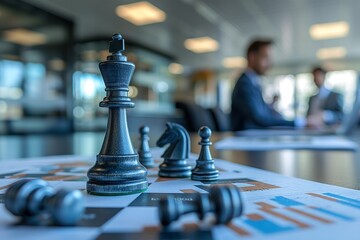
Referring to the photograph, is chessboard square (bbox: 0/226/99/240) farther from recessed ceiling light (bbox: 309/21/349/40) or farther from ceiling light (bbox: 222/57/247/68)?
ceiling light (bbox: 222/57/247/68)

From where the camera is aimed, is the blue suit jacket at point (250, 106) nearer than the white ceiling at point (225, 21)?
Yes

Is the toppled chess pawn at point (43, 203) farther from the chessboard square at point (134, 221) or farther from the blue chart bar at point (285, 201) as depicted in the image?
the blue chart bar at point (285, 201)

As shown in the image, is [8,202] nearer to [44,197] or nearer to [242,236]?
[44,197]

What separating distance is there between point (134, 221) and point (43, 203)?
7 centimetres

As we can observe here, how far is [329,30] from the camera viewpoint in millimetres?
6594

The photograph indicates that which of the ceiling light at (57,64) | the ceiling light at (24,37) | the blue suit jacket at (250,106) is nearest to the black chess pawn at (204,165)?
the blue suit jacket at (250,106)

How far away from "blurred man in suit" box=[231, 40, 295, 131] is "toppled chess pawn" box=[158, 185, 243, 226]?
2.28 m

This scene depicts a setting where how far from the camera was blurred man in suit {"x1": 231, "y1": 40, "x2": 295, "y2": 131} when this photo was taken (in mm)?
2477

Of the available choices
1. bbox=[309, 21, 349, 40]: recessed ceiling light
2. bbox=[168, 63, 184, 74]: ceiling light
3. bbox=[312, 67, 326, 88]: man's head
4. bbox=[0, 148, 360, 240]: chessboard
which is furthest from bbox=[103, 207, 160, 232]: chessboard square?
bbox=[168, 63, 184, 74]: ceiling light

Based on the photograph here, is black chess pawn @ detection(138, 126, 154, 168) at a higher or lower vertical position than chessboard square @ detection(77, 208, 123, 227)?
higher

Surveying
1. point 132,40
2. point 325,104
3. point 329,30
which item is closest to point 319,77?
point 325,104

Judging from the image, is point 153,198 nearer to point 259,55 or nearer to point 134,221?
point 134,221

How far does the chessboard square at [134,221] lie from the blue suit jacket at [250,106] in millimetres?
2251

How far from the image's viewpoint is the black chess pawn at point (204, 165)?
1.43 feet
